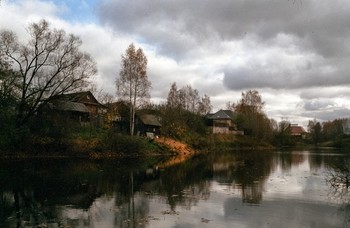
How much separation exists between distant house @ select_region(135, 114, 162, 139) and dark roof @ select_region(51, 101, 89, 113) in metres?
9.51

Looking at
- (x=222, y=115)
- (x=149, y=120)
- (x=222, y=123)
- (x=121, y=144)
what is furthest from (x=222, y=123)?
(x=121, y=144)

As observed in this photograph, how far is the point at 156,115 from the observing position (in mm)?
72875

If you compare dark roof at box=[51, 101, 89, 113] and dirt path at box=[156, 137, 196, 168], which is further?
dirt path at box=[156, 137, 196, 168]

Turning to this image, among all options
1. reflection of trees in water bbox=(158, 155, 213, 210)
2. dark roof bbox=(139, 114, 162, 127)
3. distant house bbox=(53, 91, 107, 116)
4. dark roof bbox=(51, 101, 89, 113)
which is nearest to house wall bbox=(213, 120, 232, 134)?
dark roof bbox=(139, 114, 162, 127)

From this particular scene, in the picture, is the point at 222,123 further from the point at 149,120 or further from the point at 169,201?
the point at 169,201

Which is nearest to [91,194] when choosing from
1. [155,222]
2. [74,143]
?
[155,222]

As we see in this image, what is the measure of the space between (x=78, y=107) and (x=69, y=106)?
5627mm

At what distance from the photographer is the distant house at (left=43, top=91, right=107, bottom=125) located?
148 ft

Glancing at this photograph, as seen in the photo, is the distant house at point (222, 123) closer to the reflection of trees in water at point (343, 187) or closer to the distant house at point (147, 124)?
the distant house at point (147, 124)

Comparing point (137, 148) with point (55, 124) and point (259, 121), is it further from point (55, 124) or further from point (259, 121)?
point (259, 121)

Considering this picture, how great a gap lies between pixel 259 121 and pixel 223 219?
84.3m

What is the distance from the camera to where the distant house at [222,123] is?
306 ft

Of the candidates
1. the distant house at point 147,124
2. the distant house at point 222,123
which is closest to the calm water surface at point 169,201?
the distant house at point 147,124

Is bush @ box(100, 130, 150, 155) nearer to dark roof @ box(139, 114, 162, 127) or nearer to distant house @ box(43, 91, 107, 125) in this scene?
distant house @ box(43, 91, 107, 125)
